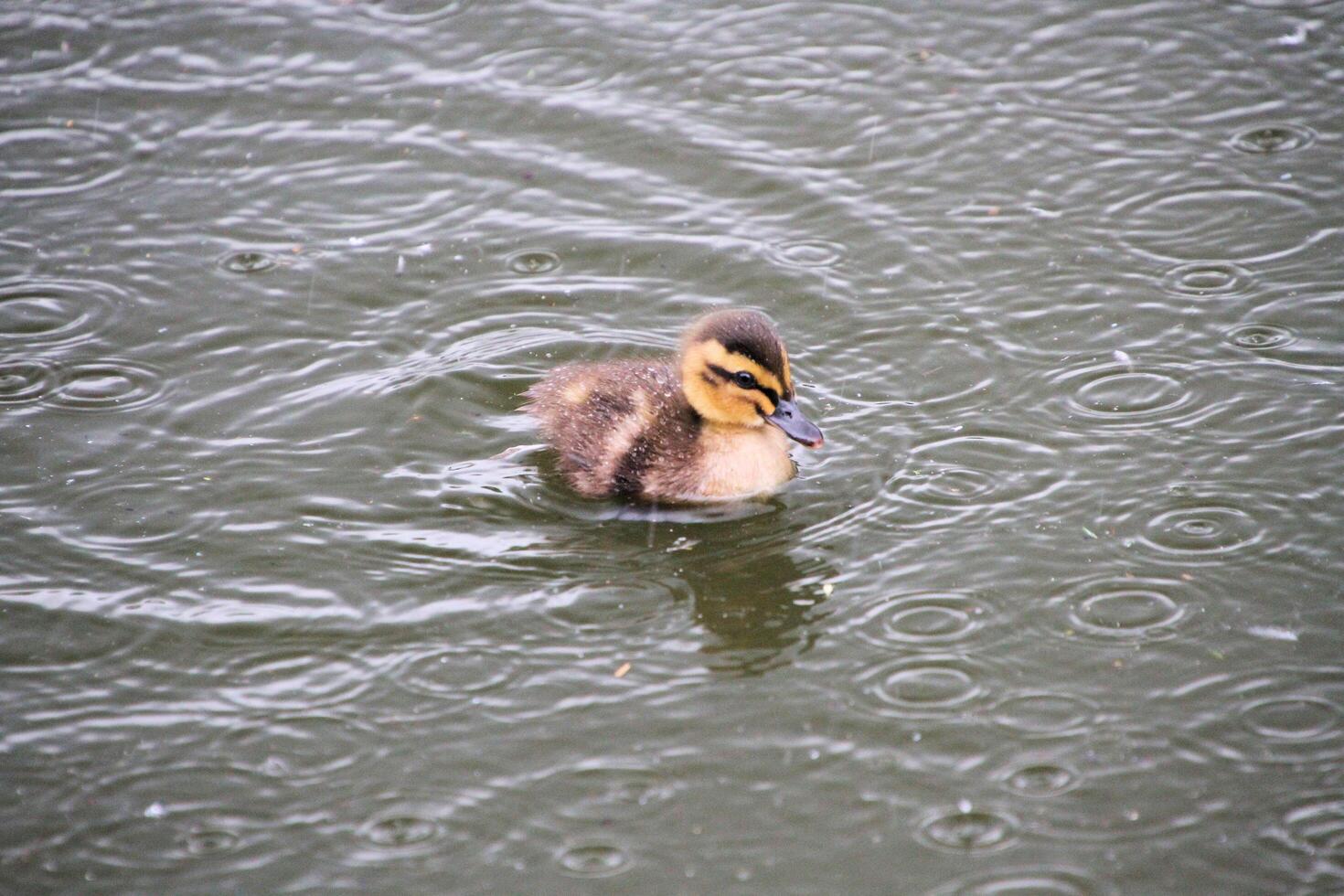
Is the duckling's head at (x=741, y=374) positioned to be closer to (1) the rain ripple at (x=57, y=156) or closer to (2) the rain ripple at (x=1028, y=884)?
(2) the rain ripple at (x=1028, y=884)

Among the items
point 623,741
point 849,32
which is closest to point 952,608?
point 623,741

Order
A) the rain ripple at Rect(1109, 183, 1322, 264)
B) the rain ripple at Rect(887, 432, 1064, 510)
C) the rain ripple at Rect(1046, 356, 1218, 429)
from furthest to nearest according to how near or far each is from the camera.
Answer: the rain ripple at Rect(1109, 183, 1322, 264) → the rain ripple at Rect(1046, 356, 1218, 429) → the rain ripple at Rect(887, 432, 1064, 510)

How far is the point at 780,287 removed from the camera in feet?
21.7

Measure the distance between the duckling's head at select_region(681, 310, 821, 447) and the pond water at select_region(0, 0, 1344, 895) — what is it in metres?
0.29

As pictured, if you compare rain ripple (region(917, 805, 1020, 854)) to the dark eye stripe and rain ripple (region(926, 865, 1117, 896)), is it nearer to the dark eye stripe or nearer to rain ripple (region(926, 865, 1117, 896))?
rain ripple (region(926, 865, 1117, 896))

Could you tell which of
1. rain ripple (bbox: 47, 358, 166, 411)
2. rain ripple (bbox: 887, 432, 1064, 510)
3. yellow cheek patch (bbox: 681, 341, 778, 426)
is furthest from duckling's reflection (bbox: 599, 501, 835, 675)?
rain ripple (bbox: 47, 358, 166, 411)

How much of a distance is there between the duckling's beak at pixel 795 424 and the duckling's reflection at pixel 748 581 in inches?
11.2

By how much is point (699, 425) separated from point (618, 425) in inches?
11.7

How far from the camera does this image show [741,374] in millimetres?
5535

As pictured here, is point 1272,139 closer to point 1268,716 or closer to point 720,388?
point 720,388

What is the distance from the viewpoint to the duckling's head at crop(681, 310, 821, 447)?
5461 mm

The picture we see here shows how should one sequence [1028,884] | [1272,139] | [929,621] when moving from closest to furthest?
[1028,884] → [929,621] → [1272,139]

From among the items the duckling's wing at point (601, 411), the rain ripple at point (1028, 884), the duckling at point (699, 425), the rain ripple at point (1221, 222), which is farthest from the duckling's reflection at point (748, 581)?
the rain ripple at point (1221, 222)

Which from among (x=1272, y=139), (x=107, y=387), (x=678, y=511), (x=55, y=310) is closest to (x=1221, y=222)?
(x=1272, y=139)
